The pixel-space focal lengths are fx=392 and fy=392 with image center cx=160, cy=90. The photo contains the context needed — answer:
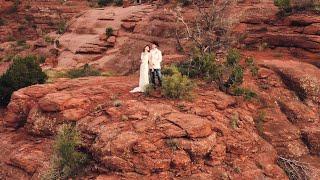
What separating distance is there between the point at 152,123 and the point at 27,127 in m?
4.74

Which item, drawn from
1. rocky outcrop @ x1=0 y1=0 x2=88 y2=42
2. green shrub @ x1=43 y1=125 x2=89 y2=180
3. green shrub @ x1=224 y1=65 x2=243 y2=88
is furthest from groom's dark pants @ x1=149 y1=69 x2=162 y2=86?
rocky outcrop @ x1=0 y1=0 x2=88 y2=42

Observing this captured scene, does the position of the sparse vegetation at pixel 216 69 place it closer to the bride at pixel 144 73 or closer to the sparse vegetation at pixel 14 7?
the bride at pixel 144 73

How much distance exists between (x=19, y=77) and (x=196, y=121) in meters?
8.54

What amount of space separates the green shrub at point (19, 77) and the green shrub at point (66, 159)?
600 centimetres

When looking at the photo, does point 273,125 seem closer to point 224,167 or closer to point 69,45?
point 224,167

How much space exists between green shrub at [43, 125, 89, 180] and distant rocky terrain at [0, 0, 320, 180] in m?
0.33

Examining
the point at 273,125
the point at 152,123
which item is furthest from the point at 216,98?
the point at 152,123

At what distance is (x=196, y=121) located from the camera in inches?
431

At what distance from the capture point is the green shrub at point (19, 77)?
15750mm

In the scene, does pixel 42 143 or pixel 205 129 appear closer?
pixel 205 129

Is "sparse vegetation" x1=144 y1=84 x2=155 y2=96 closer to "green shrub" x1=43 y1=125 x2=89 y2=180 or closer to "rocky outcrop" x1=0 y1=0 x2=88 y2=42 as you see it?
"green shrub" x1=43 y1=125 x2=89 y2=180

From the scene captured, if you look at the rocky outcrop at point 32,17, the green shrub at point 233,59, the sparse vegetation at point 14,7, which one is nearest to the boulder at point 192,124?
the green shrub at point 233,59

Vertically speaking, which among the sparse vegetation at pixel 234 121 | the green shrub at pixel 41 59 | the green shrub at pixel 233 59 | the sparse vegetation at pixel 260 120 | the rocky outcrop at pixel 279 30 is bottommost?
the green shrub at pixel 41 59

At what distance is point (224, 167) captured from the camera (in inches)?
418
